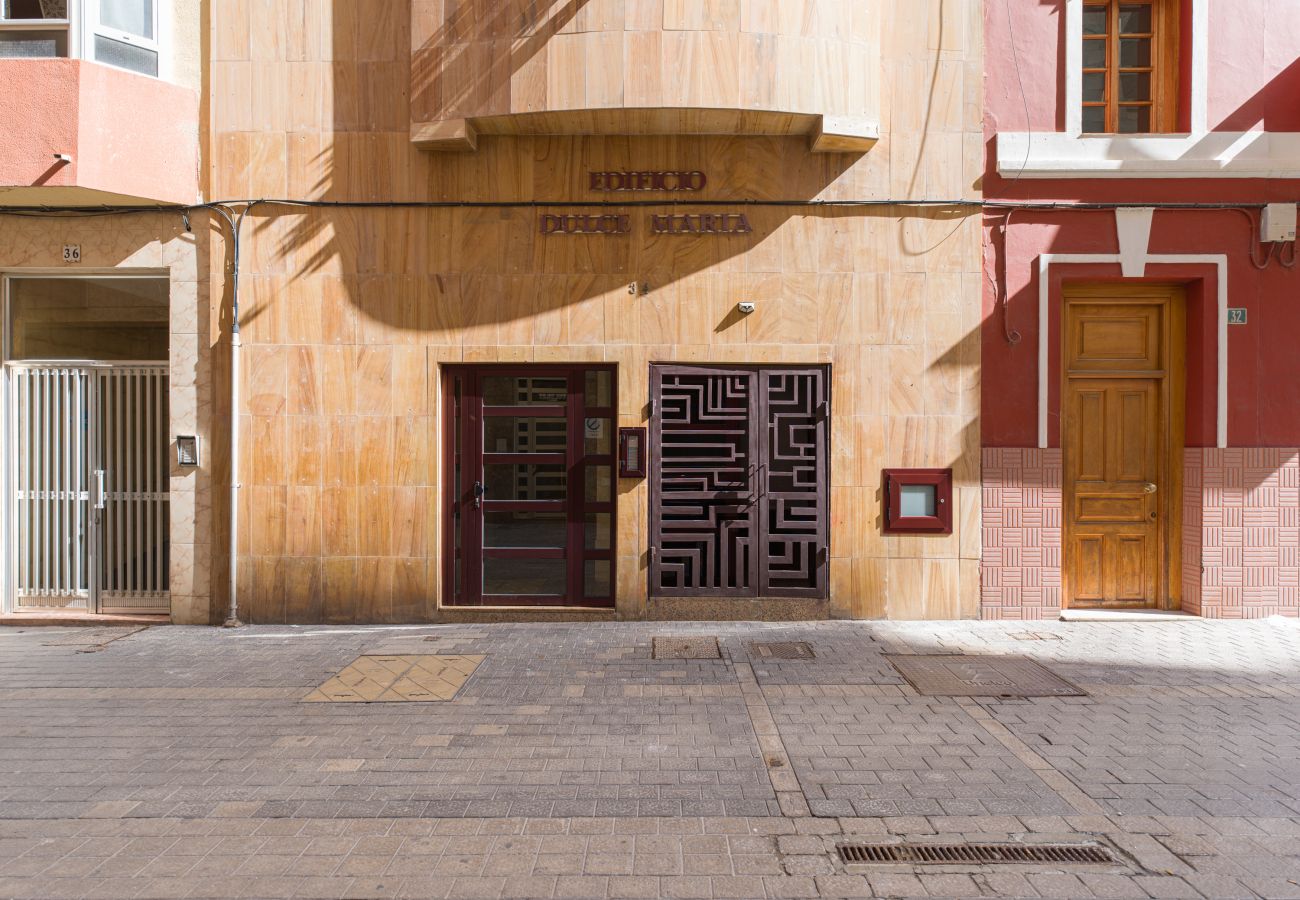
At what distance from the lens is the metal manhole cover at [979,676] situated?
610cm

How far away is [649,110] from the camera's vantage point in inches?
304

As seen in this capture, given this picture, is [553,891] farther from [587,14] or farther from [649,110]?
[587,14]

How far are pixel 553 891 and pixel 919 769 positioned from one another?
234cm

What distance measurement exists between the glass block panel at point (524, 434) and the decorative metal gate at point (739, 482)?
3.33 feet

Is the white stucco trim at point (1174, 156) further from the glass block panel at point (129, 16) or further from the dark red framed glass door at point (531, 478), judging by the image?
the glass block panel at point (129, 16)

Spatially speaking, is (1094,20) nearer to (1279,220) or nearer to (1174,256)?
(1174,256)

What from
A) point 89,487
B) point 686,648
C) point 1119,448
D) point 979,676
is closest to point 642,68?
point 686,648

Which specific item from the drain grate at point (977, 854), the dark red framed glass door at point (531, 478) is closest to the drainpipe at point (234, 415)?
the dark red framed glass door at point (531, 478)

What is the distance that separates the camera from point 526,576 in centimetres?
851

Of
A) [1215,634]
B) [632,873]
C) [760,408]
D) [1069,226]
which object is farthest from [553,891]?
[1069,226]

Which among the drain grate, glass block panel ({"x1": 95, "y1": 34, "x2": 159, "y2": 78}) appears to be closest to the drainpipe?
glass block panel ({"x1": 95, "y1": 34, "x2": 159, "y2": 78})

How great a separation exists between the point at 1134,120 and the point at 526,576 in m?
8.05

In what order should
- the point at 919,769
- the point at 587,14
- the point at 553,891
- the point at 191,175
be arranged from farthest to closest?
the point at 191,175, the point at 587,14, the point at 919,769, the point at 553,891

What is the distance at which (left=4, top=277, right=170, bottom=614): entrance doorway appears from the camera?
27.9 feet
